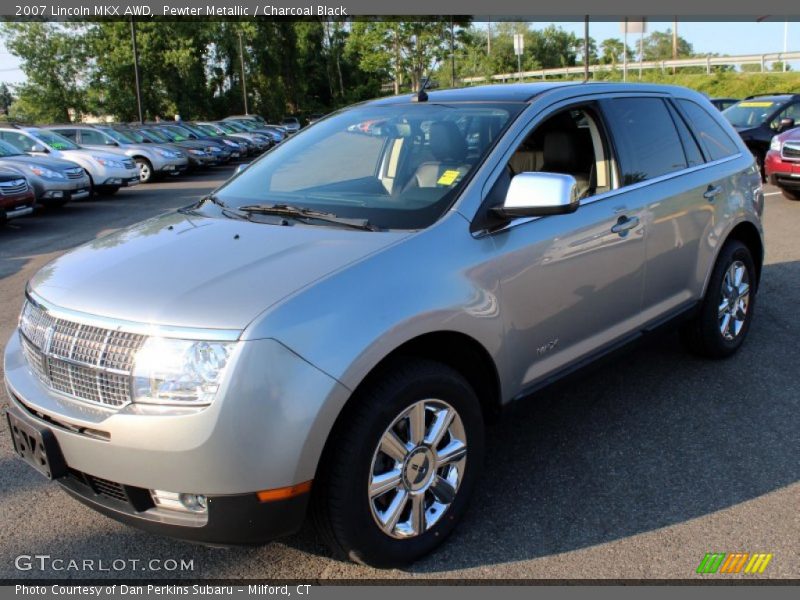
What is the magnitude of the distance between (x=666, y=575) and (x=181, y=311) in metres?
2.02

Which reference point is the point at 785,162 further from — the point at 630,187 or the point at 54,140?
the point at 54,140

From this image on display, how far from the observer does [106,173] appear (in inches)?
628

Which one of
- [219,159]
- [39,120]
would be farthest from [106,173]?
[39,120]

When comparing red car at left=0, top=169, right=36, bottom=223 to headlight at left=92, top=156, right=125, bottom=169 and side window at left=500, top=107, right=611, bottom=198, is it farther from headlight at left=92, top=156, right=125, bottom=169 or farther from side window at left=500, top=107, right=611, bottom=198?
side window at left=500, top=107, right=611, bottom=198

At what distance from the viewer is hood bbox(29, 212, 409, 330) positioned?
2465mm

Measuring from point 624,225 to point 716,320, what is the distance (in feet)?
4.68

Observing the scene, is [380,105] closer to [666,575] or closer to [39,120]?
[666,575]

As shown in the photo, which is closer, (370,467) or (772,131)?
(370,467)

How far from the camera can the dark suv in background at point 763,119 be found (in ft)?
46.8

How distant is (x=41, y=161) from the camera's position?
13805 millimetres

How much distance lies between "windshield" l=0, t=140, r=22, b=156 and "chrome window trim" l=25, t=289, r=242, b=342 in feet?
42.6

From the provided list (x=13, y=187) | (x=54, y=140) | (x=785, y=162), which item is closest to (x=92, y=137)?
(x=54, y=140)

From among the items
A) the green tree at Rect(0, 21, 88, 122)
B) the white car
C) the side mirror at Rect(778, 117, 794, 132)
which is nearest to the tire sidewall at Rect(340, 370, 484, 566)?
the side mirror at Rect(778, 117, 794, 132)

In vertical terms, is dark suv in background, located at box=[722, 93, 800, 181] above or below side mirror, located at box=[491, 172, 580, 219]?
above
